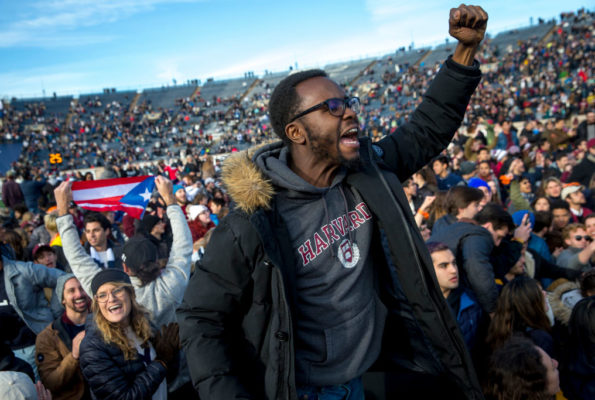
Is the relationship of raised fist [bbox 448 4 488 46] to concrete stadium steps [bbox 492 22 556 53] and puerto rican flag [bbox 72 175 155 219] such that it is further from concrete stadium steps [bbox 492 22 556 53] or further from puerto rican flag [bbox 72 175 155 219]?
concrete stadium steps [bbox 492 22 556 53]

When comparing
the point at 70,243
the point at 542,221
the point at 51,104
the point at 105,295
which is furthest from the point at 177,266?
the point at 51,104

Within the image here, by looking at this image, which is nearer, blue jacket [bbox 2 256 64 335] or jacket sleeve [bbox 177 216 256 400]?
jacket sleeve [bbox 177 216 256 400]

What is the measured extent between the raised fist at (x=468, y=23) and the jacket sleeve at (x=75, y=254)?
2.69 meters

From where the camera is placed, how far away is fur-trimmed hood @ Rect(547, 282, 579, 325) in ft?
9.72

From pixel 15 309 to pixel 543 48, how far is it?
1608 inches

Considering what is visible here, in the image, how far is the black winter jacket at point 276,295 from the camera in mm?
1414

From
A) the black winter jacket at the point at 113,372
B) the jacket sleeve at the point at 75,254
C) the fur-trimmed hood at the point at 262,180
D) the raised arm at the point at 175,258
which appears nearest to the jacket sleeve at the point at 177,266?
the raised arm at the point at 175,258

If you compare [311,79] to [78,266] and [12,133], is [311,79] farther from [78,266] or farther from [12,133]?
[12,133]

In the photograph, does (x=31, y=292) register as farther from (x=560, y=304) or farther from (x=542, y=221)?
(x=542, y=221)

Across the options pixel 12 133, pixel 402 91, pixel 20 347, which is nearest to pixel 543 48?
pixel 402 91

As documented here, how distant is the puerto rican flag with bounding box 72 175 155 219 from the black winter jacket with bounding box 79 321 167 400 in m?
2.49

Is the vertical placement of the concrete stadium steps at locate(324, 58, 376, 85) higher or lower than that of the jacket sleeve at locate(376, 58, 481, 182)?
higher

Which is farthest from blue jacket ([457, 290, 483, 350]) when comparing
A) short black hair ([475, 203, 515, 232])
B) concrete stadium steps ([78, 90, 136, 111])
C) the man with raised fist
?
concrete stadium steps ([78, 90, 136, 111])

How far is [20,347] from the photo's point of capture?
11.5 ft
